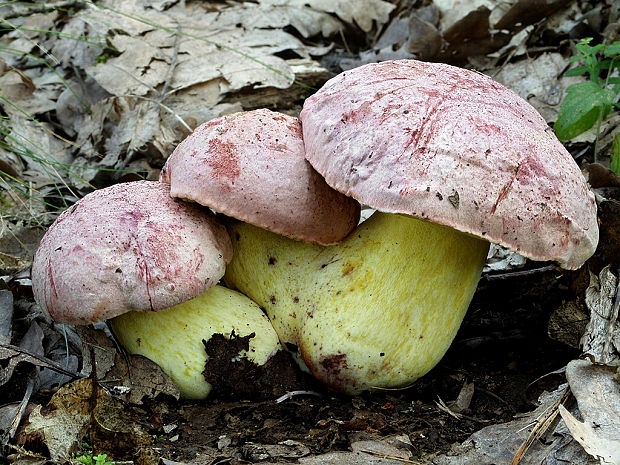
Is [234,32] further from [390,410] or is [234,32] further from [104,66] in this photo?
[390,410]

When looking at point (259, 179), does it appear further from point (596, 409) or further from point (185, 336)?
point (596, 409)

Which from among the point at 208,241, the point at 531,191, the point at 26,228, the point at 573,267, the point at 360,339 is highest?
the point at 531,191

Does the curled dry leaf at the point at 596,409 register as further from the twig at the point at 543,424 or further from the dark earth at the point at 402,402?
the dark earth at the point at 402,402

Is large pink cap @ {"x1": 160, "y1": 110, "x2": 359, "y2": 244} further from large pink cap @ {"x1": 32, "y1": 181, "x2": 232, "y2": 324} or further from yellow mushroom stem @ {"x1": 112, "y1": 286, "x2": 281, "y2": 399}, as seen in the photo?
yellow mushroom stem @ {"x1": 112, "y1": 286, "x2": 281, "y2": 399}

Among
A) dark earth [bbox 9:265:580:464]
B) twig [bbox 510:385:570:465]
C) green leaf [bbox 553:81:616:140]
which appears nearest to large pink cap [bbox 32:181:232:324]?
dark earth [bbox 9:265:580:464]

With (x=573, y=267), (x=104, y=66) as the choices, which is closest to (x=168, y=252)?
(x=573, y=267)

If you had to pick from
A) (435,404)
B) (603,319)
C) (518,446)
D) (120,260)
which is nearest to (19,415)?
(120,260)
